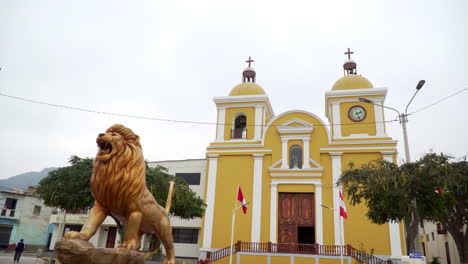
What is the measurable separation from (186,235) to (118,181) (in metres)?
22.6

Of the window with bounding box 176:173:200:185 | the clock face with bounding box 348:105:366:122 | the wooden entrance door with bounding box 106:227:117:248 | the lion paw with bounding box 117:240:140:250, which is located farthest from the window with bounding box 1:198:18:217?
the lion paw with bounding box 117:240:140:250

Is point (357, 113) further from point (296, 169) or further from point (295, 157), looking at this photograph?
point (296, 169)

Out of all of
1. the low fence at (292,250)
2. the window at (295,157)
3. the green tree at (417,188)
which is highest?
the window at (295,157)

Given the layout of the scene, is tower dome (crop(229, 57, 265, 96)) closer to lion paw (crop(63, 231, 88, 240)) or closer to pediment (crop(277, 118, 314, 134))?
pediment (crop(277, 118, 314, 134))

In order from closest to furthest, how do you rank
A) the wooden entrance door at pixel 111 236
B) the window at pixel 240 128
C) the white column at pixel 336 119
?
the white column at pixel 336 119 → the window at pixel 240 128 → the wooden entrance door at pixel 111 236

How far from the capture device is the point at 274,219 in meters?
19.6

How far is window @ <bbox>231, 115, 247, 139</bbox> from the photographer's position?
23000 mm

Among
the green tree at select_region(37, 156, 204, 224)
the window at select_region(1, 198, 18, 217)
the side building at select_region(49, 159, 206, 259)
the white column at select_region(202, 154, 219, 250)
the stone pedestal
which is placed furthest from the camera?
the window at select_region(1, 198, 18, 217)

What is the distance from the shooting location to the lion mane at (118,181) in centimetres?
473

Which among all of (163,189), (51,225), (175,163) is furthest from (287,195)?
(51,225)

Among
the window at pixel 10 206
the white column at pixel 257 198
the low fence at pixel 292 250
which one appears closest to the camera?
the low fence at pixel 292 250

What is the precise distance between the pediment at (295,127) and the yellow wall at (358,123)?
2.10 m

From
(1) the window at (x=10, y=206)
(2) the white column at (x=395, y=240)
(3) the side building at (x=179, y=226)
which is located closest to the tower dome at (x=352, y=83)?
(2) the white column at (x=395, y=240)

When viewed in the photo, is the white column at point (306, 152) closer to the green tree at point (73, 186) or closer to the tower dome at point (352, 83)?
the tower dome at point (352, 83)
